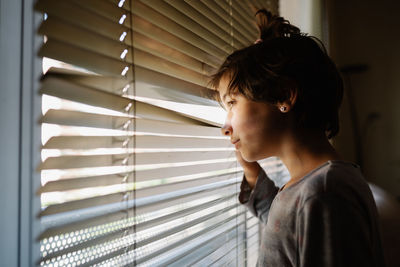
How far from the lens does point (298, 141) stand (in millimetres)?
672

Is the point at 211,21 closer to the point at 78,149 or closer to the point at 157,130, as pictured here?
the point at 157,130

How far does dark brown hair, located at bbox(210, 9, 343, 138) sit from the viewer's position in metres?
0.64

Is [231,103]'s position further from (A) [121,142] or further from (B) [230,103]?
(A) [121,142]

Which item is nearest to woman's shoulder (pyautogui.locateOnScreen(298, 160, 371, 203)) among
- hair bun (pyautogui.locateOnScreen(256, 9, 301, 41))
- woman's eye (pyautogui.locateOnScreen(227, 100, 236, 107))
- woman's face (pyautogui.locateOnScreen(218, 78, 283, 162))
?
woman's face (pyautogui.locateOnScreen(218, 78, 283, 162))

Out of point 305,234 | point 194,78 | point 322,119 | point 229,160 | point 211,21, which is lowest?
point 305,234

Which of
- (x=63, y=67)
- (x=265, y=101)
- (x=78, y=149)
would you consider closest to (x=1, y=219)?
(x=78, y=149)

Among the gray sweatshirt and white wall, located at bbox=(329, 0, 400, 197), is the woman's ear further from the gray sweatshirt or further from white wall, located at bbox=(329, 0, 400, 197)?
white wall, located at bbox=(329, 0, 400, 197)

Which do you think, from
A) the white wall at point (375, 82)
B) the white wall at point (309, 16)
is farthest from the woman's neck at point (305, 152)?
the white wall at point (375, 82)

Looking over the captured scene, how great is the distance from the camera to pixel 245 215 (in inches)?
39.0

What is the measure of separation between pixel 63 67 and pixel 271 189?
2.29 feet

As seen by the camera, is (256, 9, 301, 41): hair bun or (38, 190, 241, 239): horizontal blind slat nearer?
(38, 190, 241, 239): horizontal blind slat

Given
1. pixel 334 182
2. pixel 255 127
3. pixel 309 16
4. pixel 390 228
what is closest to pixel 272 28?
pixel 255 127

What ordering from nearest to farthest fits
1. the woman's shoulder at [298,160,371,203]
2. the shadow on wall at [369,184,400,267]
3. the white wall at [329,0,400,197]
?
the woman's shoulder at [298,160,371,203] < the shadow on wall at [369,184,400,267] < the white wall at [329,0,400,197]

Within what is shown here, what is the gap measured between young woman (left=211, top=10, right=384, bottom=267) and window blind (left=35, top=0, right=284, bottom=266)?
0.13m
